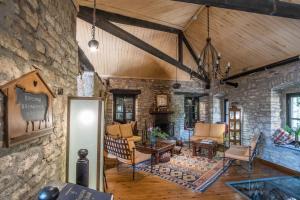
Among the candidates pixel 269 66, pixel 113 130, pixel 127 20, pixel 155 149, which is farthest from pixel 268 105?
pixel 113 130

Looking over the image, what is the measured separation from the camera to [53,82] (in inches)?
78.7

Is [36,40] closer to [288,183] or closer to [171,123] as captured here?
[288,183]

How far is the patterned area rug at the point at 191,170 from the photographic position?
3.93 m

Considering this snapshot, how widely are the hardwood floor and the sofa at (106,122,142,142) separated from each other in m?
1.80

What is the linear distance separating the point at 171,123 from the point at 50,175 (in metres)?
6.62

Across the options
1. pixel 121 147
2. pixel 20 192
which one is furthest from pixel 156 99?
pixel 20 192

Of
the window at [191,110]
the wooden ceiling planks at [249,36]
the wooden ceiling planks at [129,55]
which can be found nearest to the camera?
the wooden ceiling planks at [249,36]

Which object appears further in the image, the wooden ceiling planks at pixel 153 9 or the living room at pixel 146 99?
the wooden ceiling planks at pixel 153 9

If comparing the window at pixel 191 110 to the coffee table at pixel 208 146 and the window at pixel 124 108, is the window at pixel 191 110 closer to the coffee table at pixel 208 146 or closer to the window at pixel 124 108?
the window at pixel 124 108

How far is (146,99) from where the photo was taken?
8.11 m

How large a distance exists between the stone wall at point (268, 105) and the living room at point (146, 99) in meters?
0.03

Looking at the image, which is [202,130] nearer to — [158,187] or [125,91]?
[125,91]

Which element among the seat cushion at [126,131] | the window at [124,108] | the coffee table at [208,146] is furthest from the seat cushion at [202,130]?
the window at [124,108]

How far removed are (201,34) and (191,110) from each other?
4.01m
